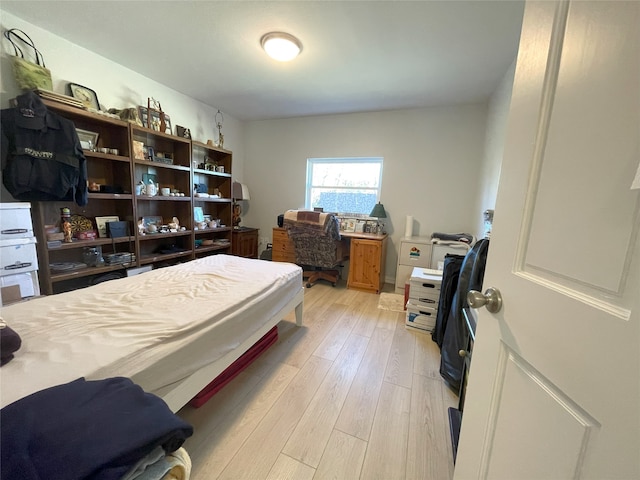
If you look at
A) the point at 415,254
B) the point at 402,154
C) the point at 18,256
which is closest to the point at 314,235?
the point at 415,254

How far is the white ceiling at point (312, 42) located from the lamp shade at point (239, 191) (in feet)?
4.34

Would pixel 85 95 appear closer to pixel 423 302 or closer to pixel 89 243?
pixel 89 243

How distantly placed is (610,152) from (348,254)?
327 cm

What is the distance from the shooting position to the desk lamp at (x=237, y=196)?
155 inches

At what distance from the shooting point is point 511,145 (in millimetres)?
688

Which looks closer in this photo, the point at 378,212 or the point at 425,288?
the point at 425,288

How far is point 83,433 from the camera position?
49cm

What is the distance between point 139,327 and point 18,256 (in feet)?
5.07

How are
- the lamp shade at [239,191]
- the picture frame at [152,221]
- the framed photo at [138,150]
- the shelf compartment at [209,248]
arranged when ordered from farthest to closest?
the lamp shade at [239,191]
the shelf compartment at [209,248]
the picture frame at [152,221]
the framed photo at [138,150]

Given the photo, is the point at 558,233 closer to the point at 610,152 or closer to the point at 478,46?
the point at 610,152

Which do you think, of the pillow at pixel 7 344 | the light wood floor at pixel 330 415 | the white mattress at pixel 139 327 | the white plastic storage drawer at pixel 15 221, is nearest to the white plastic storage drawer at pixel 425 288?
the light wood floor at pixel 330 415

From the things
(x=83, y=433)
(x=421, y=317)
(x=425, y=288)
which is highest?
(x=83, y=433)

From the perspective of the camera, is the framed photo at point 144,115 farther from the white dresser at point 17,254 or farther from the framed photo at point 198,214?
the white dresser at point 17,254

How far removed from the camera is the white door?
0.40 metres
